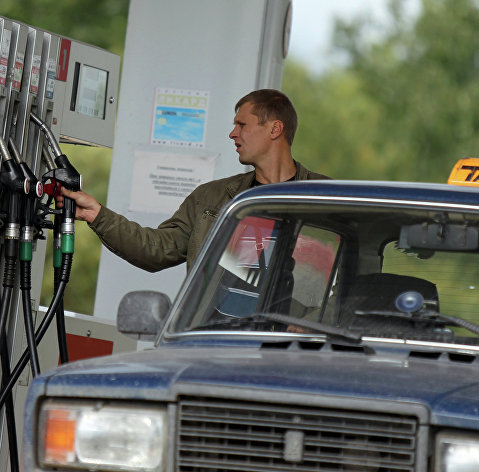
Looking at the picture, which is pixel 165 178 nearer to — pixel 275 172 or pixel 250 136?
pixel 250 136

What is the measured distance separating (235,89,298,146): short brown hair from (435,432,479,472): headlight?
379cm

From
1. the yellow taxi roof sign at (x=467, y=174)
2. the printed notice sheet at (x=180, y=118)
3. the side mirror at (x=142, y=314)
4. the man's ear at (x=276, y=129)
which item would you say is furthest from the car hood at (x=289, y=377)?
the printed notice sheet at (x=180, y=118)

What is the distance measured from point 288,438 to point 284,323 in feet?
2.78

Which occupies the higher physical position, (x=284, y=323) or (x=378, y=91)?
(x=378, y=91)

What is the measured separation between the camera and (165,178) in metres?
8.45

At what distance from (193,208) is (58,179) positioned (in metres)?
0.86

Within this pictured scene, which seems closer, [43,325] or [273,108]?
[43,325]

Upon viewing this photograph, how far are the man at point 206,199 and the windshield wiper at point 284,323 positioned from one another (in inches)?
72.3

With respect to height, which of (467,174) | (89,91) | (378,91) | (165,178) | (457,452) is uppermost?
(378,91)

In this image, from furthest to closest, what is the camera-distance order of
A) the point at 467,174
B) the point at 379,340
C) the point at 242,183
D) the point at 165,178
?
the point at 165,178 → the point at 242,183 → the point at 467,174 → the point at 379,340

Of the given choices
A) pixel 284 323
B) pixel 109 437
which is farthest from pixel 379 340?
pixel 109 437

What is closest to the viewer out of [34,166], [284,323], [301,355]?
[301,355]

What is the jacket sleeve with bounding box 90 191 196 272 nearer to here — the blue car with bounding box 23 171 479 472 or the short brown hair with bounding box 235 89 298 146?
the short brown hair with bounding box 235 89 298 146

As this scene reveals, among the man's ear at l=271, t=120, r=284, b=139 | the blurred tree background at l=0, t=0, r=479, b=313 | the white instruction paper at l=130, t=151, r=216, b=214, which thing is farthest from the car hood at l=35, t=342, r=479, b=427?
the blurred tree background at l=0, t=0, r=479, b=313
